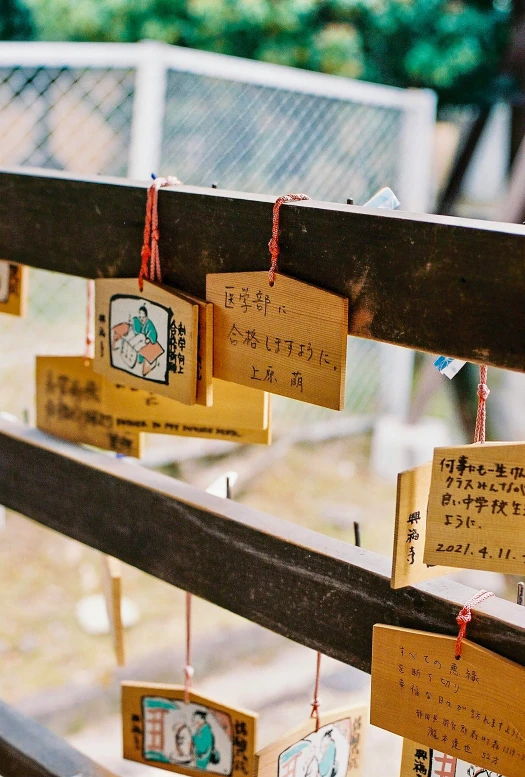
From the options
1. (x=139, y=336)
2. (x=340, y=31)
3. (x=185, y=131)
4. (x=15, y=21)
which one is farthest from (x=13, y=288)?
(x=15, y=21)

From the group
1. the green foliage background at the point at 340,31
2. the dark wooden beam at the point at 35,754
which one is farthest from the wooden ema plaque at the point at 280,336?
the green foliage background at the point at 340,31

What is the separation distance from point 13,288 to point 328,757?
710 millimetres

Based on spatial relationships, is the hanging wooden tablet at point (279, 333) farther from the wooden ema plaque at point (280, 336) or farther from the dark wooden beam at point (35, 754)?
the dark wooden beam at point (35, 754)

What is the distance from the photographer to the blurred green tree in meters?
7.49

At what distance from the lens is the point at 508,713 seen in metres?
0.66

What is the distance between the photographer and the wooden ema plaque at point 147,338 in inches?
31.5

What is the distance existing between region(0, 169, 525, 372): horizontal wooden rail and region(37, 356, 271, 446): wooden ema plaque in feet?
0.50

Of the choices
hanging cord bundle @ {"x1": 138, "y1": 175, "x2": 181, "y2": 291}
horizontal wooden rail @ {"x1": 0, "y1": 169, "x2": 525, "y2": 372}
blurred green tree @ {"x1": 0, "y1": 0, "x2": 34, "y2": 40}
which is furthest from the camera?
blurred green tree @ {"x1": 0, "y1": 0, "x2": 34, "y2": 40}

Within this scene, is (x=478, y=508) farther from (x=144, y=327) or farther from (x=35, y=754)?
(x=35, y=754)

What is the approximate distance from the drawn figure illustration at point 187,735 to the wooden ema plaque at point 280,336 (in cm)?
45

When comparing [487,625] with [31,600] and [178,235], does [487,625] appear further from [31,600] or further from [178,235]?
[31,600]

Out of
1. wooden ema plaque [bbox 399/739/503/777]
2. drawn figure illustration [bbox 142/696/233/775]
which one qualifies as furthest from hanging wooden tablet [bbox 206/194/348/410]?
drawn figure illustration [bbox 142/696/233/775]

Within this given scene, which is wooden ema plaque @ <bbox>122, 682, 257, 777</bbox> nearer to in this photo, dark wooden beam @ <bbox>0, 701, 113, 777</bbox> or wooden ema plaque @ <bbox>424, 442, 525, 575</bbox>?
dark wooden beam @ <bbox>0, 701, 113, 777</bbox>

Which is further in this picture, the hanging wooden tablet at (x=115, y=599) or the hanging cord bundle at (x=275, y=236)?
the hanging wooden tablet at (x=115, y=599)
